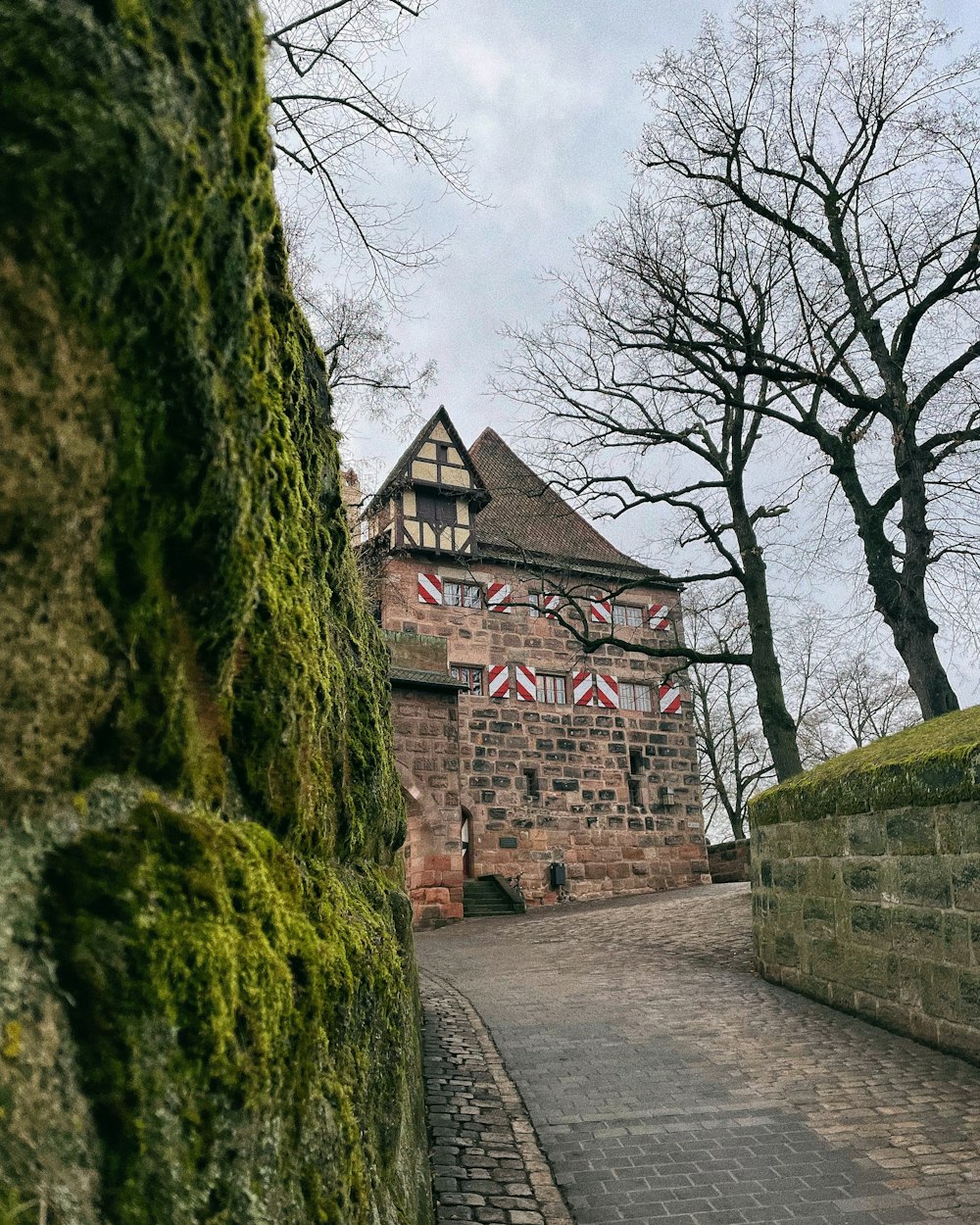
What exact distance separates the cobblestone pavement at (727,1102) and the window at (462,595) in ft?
41.6

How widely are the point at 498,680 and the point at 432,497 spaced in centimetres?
435

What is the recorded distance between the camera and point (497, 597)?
2056 cm

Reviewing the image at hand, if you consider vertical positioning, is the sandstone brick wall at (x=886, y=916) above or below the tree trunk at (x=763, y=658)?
below

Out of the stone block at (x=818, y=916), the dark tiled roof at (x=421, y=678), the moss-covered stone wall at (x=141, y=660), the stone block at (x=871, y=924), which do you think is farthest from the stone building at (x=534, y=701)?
the moss-covered stone wall at (x=141, y=660)

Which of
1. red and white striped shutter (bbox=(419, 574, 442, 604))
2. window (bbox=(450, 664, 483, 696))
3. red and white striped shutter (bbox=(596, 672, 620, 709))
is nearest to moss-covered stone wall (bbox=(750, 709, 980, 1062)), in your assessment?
window (bbox=(450, 664, 483, 696))

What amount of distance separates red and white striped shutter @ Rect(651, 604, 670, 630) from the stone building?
0.06 m

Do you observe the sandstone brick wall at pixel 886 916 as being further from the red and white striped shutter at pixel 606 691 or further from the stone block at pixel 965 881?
the red and white striped shutter at pixel 606 691

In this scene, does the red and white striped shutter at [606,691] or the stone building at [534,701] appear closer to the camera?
the stone building at [534,701]

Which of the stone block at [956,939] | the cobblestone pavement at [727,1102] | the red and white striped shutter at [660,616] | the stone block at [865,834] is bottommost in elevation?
the cobblestone pavement at [727,1102]

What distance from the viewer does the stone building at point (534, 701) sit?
19344 millimetres

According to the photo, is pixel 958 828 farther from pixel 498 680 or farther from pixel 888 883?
pixel 498 680

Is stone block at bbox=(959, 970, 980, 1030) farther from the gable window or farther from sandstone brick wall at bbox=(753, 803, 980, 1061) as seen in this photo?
the gable window

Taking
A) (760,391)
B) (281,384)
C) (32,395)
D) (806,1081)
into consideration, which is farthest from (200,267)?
(760,391)

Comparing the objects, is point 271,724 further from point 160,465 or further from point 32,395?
point 32,395
